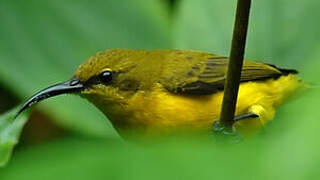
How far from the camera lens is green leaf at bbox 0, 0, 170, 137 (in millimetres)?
3100

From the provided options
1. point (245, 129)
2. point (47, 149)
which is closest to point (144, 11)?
point (245, 129)

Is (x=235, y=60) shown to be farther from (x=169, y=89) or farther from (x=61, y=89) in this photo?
(x=169, y=89)

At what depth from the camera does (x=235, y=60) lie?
1397mm

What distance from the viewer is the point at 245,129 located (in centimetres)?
303

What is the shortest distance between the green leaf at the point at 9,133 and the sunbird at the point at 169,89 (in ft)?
3.88

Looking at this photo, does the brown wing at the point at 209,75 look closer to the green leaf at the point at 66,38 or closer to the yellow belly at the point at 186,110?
the yellow belly at the point at 186,110

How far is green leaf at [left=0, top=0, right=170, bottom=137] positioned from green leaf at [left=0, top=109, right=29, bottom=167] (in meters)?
1.48

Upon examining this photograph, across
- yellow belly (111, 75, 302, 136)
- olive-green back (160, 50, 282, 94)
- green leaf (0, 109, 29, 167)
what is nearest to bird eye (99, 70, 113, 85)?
yellow belly (111, 75, 302, 136)

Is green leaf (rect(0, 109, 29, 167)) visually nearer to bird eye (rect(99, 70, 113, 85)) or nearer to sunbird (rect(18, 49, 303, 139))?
sunbird (rect(18, 49, 303, 139))

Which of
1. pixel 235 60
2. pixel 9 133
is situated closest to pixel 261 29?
pixel 235 60

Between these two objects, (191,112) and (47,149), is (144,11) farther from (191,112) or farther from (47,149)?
(47,149)

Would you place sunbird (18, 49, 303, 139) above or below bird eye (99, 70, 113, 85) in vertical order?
below

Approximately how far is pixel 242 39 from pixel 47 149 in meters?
0.66

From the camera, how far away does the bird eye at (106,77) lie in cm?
315
